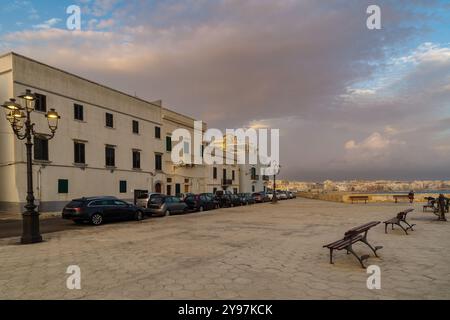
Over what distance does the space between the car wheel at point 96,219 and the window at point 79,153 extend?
1118cm

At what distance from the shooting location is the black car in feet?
52.2

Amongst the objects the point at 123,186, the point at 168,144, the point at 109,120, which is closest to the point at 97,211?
the point at 123,186

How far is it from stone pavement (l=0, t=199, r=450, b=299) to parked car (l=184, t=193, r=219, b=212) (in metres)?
15.0

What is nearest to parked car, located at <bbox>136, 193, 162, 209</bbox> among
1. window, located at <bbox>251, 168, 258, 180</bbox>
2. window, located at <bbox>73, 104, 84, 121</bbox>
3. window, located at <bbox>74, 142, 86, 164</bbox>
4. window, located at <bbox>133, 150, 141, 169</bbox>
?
window, located at <bbox>74, 142, 86, 164</bbox>

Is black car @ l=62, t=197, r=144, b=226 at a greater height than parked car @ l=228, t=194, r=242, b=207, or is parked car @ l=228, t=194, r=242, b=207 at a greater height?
black car @ l=62, t=197, r=144, b=226

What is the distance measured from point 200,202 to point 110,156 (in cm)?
995

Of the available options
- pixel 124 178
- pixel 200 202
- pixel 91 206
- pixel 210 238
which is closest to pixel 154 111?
pixel 124 178

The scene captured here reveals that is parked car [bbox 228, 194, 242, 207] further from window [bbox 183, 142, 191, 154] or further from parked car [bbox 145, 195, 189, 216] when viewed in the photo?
parked car [bbox 145, 195, 189, 216]

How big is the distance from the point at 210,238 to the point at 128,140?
75.8ft

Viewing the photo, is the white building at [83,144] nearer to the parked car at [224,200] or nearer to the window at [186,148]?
the window at [186,148]

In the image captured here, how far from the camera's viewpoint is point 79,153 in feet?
85.8

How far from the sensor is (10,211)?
21859mm

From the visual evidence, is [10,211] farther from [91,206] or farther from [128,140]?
[128,140]

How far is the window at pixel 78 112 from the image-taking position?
26.0 m
